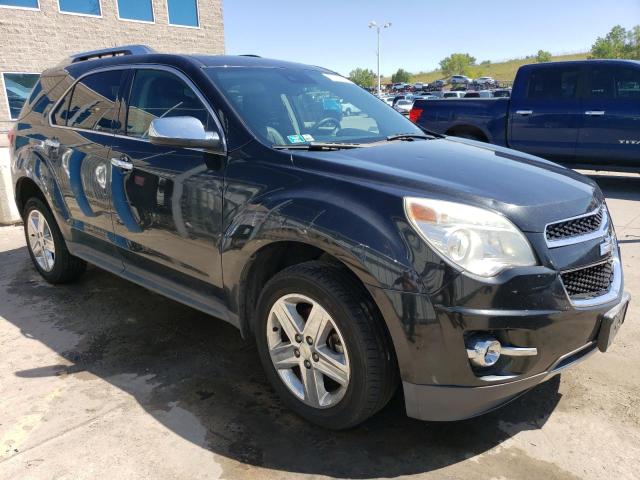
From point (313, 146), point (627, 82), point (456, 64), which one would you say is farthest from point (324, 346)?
point (456, 64)

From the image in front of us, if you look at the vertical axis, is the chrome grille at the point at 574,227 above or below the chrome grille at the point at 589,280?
above

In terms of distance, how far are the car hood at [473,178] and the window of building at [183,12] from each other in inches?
794

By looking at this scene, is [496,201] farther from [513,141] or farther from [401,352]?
[513,141]

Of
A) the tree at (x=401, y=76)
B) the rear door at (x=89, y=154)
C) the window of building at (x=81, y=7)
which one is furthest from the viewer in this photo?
the tree at (x=401, y=76)

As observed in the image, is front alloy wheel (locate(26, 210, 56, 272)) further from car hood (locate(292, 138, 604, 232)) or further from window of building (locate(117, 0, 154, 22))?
window of building (locate(117, 0, 154, 22))

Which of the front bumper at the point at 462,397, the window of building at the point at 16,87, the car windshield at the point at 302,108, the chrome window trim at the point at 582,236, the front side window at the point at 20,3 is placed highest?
the front side window at the point at 20,3

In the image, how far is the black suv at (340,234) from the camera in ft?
6.99

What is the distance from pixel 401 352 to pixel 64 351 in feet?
7.95

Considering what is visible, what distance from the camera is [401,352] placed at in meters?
2.20

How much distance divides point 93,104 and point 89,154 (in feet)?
1.38

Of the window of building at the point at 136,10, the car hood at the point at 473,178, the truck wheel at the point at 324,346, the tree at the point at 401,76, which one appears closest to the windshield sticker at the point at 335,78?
the car hood at the point at 473,178

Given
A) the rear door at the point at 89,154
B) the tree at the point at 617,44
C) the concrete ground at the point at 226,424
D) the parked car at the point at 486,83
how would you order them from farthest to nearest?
the tree at the point at 617,44 < the parked car at the point at 486,83 < the rear door at the point at 89,154 < the concrete ground at the point at 226,424

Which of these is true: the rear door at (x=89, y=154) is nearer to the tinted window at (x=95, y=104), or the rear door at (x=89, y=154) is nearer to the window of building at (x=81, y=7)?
the tinted window at (x=95, y=104)

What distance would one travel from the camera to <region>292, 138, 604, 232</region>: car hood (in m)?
2.27
